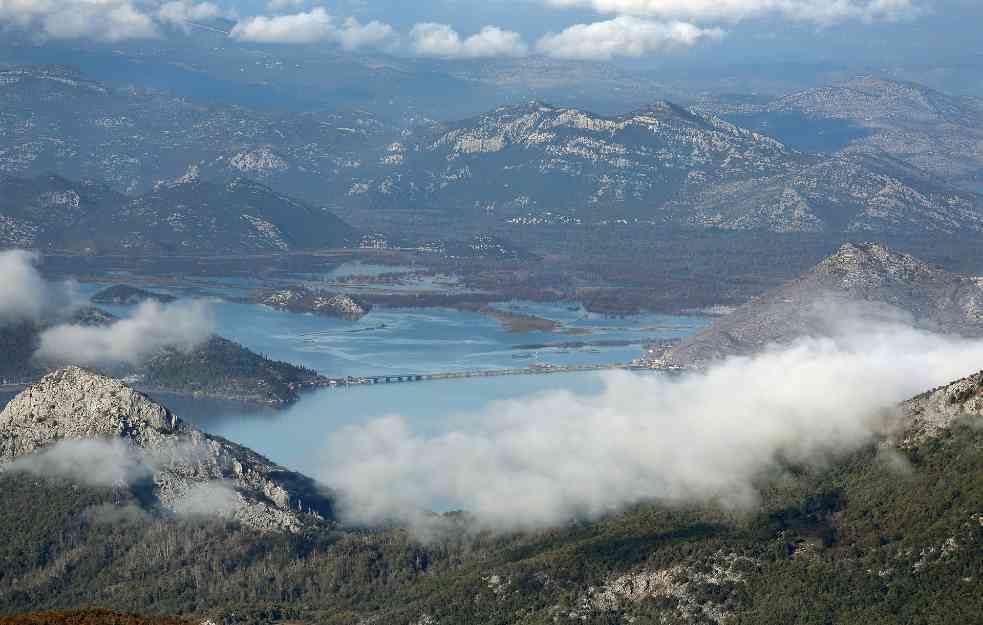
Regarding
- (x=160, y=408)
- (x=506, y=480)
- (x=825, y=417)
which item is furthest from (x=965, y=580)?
(x=160, y=408)

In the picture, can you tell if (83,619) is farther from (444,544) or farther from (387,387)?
(387,387)

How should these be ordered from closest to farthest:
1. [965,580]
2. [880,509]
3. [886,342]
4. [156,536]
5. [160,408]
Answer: [965,580], [880,509], [156,536], [160,408], [886,342]

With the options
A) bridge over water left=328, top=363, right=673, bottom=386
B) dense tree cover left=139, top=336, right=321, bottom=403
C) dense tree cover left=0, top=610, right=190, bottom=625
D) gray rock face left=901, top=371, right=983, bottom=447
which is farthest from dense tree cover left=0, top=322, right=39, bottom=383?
gray rock face left=901, top=371, right=983, bottom=447

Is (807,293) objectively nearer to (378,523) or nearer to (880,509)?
(378,523)

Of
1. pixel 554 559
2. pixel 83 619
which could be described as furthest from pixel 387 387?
pixel 83 619

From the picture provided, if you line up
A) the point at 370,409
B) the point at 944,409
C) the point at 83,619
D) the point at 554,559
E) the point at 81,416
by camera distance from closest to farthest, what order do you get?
the point at 83,619, the point at 554,559, the point at 944,409, the point at 81,416, the point at 370,409

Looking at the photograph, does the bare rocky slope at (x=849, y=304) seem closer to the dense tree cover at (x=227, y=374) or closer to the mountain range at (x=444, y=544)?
the dense tree cover at (x=227, y=374)

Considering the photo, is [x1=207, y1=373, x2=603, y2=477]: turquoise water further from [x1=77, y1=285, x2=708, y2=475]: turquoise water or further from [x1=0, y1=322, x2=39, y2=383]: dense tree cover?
[x1=0, y1=322, x2=39, y2=383]: dense tree cover
